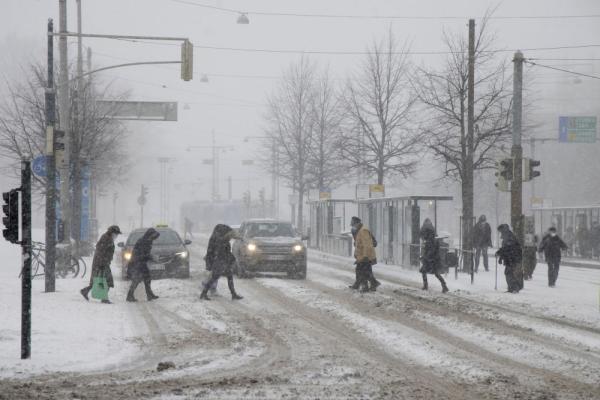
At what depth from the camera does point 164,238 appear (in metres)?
25.6

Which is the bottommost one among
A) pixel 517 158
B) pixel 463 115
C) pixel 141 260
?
pixel 141 260

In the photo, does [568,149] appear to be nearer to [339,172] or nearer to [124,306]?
[339,172]

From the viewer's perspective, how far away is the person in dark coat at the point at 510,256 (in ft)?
66.8

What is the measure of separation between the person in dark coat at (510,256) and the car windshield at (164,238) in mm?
9014

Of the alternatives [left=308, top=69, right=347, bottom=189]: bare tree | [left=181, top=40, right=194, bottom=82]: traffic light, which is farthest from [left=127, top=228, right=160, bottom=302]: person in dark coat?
[left=308, top=69, right=347, bottom=189]: bare tree

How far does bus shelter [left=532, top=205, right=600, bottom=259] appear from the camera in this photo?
4203 centimetres

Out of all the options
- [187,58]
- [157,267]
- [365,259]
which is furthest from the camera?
[157,267]

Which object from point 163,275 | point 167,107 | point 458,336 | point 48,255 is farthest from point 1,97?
point 458,336

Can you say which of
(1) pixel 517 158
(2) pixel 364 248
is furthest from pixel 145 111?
(2) pixel 364 248

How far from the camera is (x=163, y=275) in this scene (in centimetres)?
2470

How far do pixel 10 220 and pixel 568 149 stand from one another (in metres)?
81.3

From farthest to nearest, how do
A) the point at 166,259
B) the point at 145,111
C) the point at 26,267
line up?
1. the point at 145,111
2. the point at 166,259
3. the point at 26,267

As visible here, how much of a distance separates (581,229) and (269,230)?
856 inches

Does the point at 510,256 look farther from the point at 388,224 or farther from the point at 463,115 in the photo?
the point at 388,224
